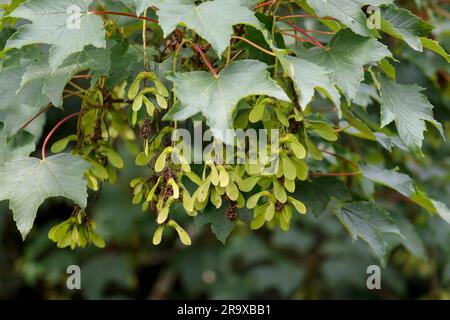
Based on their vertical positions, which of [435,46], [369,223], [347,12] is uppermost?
[347,12]

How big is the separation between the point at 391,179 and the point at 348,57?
21.4 inches

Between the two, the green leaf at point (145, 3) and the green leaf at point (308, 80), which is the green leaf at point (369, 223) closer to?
the green leaf at point (308, 80)

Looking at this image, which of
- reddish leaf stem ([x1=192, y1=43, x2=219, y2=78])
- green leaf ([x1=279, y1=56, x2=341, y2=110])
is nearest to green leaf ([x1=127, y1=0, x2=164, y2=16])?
reddish leaf stem ([x1=192, y1=43, x2=219, y2=78])

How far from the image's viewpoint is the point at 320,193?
5.46ft

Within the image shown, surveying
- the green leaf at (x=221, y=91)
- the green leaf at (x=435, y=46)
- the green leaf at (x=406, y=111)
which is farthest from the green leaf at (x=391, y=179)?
the green leaf at (x=221, y=91)

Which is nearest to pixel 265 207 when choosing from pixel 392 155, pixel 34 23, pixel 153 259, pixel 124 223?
pixel 34 23

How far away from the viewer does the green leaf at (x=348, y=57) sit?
4.34 ft

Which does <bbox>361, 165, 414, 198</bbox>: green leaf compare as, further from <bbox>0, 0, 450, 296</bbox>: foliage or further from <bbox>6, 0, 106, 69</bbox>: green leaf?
<bbox>6, 0, 106, 69</bbox>: green leaf

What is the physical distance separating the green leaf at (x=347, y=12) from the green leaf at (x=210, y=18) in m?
0.15

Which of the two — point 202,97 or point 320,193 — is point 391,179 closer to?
point 320,193

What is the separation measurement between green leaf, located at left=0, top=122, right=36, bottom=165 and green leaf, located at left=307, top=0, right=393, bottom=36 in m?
0.74

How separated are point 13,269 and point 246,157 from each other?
3.31 meters

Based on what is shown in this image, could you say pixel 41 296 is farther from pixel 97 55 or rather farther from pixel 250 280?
pixel 97 55

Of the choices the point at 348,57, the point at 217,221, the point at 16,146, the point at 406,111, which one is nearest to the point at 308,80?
the point at 348,57
